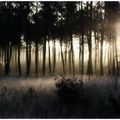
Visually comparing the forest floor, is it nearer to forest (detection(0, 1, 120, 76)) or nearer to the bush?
the bush

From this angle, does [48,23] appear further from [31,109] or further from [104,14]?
[31,109]

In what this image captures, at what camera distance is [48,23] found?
39.0m

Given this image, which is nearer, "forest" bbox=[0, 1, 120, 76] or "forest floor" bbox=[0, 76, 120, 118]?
"forest floor" bbox=[0, 76, 120, 118]

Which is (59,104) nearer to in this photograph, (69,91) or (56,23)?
(69,91)

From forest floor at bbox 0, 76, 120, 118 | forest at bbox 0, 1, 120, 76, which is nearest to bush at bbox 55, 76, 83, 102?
forest floor at bbox 0, 76, 120, 118

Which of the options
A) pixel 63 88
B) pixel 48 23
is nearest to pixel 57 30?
pixel 48 23


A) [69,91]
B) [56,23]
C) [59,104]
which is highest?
[56,23]

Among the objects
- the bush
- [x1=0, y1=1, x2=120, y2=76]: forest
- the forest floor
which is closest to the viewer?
the forest floor

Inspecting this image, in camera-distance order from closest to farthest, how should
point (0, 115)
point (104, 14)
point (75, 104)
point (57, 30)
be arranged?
point (0, 115) → point (75, 104) → point (104, 14) → point (57, 30)

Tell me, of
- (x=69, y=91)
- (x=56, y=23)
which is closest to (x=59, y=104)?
(x=69, y=91)

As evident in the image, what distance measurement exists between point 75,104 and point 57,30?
1092 inches

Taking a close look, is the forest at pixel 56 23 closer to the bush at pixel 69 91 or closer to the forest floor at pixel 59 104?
the forest floor at pixel 59 104

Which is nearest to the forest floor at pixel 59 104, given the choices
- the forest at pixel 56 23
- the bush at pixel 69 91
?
the bush at pixel 69 91

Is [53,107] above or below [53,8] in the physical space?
below
